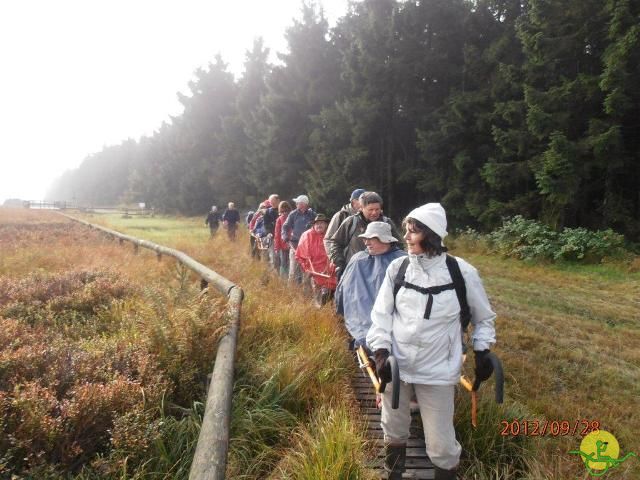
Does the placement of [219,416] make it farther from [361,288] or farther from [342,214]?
[342,214]

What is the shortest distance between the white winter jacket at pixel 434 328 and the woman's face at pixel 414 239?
50mm

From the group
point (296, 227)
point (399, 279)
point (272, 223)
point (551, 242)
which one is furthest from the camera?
point (551, 242)

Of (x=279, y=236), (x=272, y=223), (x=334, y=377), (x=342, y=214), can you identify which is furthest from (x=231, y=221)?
(x=334, y=377)

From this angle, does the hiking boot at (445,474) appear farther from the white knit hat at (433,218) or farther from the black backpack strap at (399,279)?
the white knit hat at (433,218)

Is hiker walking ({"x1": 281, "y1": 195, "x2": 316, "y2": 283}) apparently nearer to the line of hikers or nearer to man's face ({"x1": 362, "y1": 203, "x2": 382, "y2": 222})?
man's face ({"x1": 362, "y1": 203, "x2": 382, "y2": 222})

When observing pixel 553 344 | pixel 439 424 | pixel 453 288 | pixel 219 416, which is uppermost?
pixel 453 288

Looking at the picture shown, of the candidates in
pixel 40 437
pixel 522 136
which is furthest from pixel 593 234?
pixel 40 437

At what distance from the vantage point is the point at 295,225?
8.02 metres

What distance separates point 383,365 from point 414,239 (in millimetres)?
864

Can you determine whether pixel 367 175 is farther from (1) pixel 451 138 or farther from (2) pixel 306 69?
(2) pixel 306 69

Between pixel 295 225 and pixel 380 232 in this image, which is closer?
pixel 380 232

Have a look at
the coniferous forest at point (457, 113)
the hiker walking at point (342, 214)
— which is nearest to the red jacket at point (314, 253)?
the hiker walking at point (342, 214)

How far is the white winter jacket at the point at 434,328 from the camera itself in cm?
268

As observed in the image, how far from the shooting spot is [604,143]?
12.2 m
